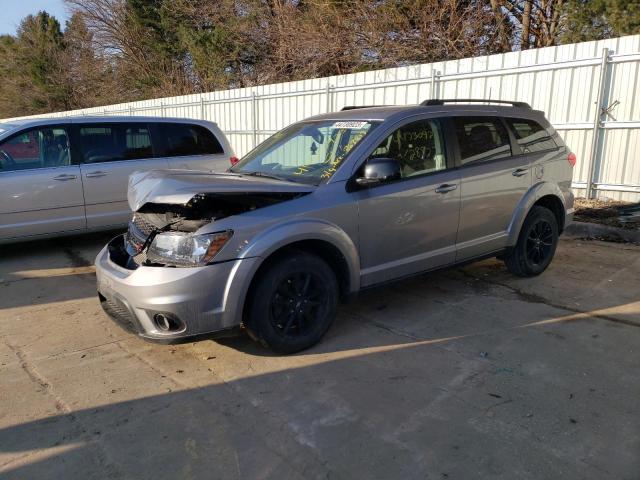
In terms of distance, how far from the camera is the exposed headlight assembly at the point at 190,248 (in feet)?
10.9

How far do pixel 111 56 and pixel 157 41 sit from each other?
706 centimetres

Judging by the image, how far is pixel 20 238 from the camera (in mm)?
6449

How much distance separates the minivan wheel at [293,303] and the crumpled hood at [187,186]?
50 cm

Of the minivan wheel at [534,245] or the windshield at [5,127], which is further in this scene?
the windshield at [5,127]

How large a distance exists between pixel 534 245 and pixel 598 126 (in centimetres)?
368

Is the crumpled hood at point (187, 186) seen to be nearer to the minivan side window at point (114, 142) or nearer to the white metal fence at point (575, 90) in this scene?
the minivan side window at point (114, 142)

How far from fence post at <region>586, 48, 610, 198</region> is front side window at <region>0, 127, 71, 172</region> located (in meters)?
7.59

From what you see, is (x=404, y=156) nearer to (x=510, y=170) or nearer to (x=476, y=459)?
(x=510, y=170)

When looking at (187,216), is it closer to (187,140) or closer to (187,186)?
(187,186)

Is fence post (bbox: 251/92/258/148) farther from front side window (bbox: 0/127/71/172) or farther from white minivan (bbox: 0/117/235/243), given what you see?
front side window (bbox: 0/127/71/172)

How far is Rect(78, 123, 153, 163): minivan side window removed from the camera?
6.80 meters

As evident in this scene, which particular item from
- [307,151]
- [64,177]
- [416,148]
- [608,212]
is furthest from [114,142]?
[608,212]

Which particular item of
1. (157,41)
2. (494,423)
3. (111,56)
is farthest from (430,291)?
(111,56)

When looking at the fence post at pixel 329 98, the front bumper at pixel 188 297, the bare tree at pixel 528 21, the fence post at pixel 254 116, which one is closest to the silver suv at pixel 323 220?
the front bumper at pixel 188 297
